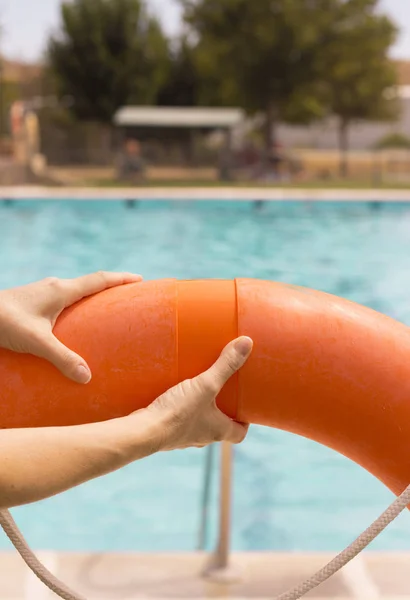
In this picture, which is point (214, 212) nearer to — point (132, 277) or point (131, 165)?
point (131, 165)

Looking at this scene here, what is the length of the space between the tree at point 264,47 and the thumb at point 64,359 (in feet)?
69.2

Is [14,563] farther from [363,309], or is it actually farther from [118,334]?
[363,309]

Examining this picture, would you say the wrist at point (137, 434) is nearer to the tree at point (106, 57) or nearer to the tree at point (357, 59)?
the tree at point (357, 59)

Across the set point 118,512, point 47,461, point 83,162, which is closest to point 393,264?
point 118,512

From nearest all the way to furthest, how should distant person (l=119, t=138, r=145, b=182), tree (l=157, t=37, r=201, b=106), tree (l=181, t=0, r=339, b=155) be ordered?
distant person (l=119, t=138, r=145, b=182), tree (l=181, t=0, r=339, b=155), tree (l=157, t=37, r=201, b=106)

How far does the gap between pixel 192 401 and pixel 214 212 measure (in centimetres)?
1120

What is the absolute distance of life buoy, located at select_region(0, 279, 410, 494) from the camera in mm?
1222

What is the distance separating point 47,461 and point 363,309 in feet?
1.95

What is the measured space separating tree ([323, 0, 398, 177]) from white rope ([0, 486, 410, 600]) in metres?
21.4

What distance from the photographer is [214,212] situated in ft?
40.2

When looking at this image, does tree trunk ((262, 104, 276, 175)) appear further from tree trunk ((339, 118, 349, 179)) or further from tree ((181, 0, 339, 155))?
tree trunk ((339, 118, 349, 179))

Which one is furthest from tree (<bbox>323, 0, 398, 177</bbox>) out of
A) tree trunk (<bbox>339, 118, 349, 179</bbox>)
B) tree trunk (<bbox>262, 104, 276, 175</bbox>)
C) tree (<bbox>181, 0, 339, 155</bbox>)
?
tree trunk (<bbox>262, 104, 276, 175</bbox>)

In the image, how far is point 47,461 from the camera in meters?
1.10

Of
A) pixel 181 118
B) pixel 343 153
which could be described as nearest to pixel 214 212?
pixel 181 118
